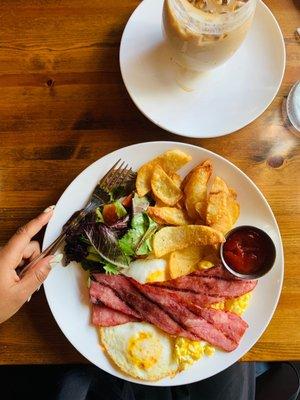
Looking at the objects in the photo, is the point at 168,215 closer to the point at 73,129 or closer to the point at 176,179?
the point at 176,179

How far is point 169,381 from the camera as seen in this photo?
1080 millimetres

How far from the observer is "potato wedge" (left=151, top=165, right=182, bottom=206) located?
3.65 ft

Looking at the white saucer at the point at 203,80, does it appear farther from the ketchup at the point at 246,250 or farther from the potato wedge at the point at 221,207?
the ketchup at the point at 246,250

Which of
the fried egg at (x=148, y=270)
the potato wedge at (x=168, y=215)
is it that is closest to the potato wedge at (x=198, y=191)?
the potato wedge at (x=168, y=215)

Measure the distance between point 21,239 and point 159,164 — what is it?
1.10ft

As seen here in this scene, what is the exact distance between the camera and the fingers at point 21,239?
1074 mm

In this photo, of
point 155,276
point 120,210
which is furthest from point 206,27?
point 155,276

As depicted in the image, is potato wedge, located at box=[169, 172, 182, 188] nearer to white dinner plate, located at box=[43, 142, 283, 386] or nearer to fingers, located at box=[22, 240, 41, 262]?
white dinner plate, located at box=[43, 142, 283, 386]

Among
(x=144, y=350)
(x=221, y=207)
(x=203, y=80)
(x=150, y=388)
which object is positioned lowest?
(x=150, y=388)

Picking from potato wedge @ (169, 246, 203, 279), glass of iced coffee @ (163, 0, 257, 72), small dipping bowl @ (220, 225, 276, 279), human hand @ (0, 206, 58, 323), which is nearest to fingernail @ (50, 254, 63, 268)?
human hand @ (0, 206, 58, 323)

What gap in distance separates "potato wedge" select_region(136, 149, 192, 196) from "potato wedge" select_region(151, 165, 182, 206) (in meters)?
0.01

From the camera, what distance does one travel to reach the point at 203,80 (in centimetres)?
117

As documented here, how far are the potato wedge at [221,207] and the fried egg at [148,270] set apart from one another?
0.14 m

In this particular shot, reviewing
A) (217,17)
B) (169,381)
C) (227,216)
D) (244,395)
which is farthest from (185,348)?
(217,17)
